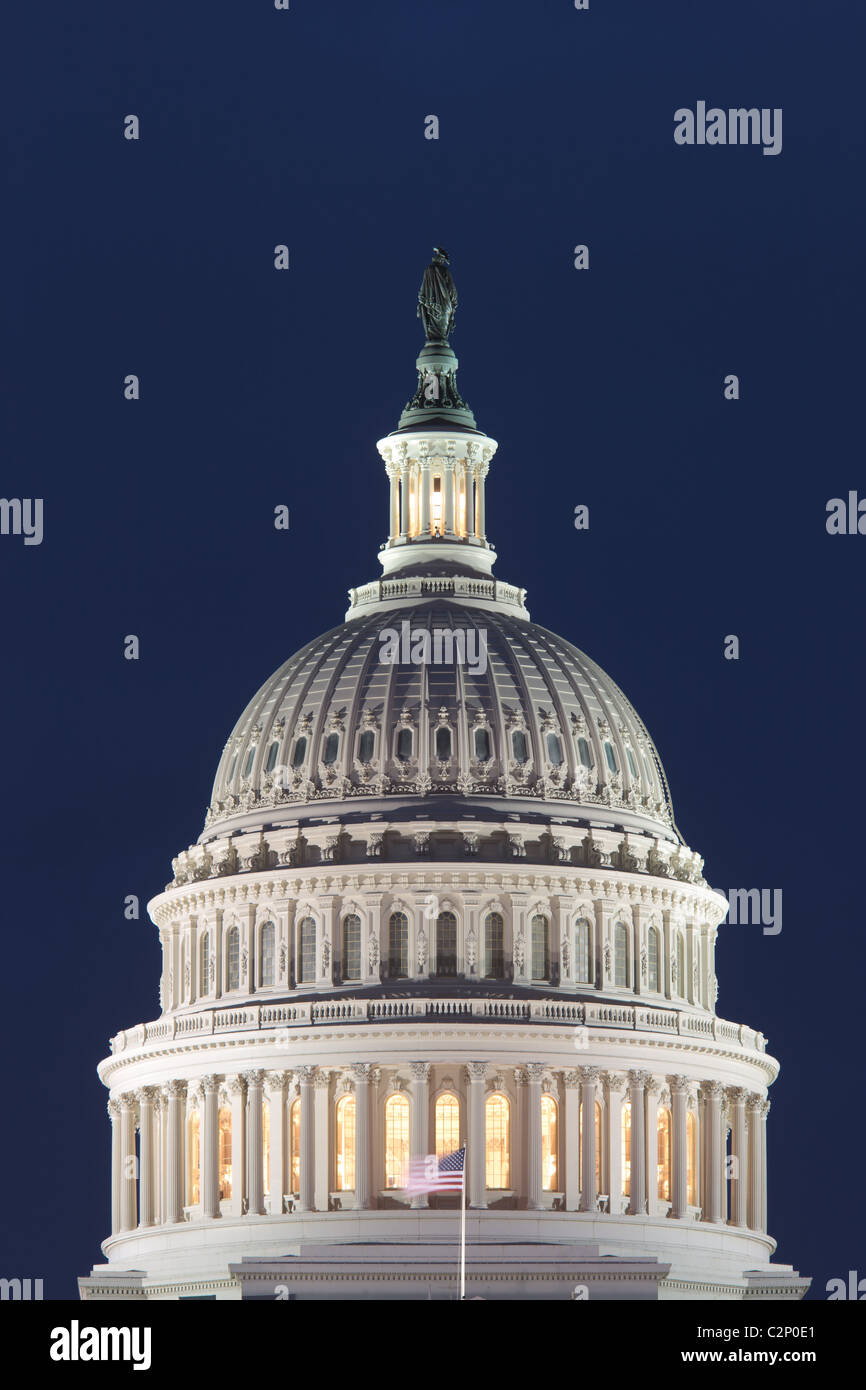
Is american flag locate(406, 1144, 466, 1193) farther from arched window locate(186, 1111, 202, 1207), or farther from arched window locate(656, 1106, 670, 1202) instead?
arched window locate(186, 1111, 202, 1207)

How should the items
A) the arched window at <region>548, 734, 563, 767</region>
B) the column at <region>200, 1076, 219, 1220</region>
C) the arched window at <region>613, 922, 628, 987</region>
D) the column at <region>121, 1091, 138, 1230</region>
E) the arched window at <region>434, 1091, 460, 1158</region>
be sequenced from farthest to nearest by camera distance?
the arched window at <region>548, 734, 563, 767</region> → the column at <region>121, 1091, 138, 1230</region> → the arched window at <region>613, 922, 628, 987</region> → the column at <region>200, 1076, 219, 1220</region> → the arched window at <region>434, 1091, 460, 1158</region>

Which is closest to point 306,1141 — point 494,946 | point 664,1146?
point 494,946

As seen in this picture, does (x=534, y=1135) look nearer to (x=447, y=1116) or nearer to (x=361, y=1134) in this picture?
(x=447, y=1116)

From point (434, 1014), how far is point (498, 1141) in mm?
5673

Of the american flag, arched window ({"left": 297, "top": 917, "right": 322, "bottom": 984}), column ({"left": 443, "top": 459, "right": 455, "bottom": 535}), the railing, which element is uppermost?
column ({"left": 443, "top": 459, "right": 455, "bottom": 535})

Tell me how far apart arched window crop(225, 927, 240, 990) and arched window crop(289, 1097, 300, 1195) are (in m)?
7.47

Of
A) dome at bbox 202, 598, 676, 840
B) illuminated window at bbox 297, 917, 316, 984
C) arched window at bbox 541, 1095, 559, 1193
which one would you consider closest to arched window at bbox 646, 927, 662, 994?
dome at bbox 202, 598, 676, 840

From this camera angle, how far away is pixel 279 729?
164250mm

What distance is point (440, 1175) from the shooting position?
14300 centimetres

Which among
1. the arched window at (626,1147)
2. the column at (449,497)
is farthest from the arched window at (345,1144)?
the column at (449,497)

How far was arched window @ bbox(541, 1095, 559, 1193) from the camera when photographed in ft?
504
